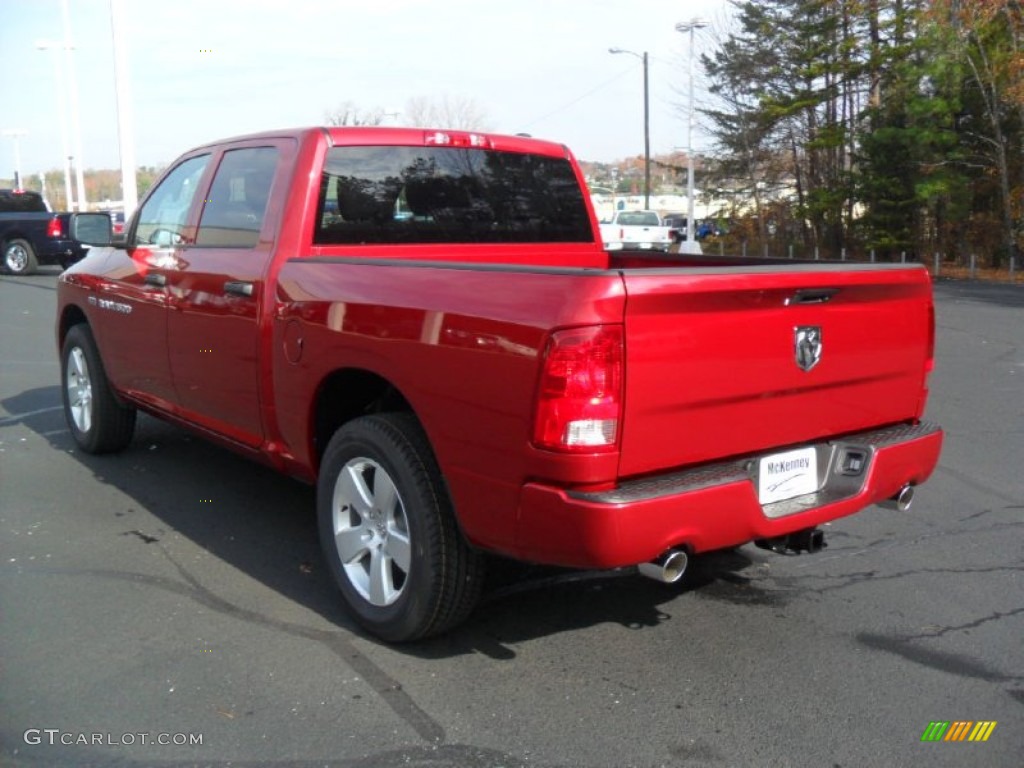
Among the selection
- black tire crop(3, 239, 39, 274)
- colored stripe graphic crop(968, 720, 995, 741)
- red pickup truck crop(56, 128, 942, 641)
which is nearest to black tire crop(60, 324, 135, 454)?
red pickup truck crop(56, 128, 942, 641)

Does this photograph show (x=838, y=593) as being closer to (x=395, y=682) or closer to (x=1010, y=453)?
(x=395, y=682)

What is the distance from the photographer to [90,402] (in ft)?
21.0

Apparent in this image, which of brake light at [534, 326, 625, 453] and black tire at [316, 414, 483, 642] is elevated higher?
brake light at [534, 326, 625, 453]

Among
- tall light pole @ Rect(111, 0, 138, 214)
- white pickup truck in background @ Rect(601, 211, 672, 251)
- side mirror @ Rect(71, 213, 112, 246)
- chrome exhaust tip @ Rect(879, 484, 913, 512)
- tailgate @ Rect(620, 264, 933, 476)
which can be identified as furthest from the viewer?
white pickup truck in background @ Rect(601, 211, 672, 251)

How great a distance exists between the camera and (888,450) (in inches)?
149

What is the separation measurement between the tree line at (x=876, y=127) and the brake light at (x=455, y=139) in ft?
77.2

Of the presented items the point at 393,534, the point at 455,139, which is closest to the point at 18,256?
the point at 455,139

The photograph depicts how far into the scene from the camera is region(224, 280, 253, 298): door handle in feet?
14.5

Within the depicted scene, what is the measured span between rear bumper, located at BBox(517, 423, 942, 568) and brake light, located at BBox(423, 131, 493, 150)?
235cm

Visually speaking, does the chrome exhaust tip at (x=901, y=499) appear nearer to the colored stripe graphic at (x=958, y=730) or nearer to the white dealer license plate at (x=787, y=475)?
the white dealer license plate at (x=787, y=475)

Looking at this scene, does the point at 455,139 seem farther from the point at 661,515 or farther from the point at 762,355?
the point at 661,515

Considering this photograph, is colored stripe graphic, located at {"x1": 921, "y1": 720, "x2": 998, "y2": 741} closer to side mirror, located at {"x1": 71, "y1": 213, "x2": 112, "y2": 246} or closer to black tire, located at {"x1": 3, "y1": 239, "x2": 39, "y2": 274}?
side mirror, located at {"x1": 71, "y1": 213, "x2": 112, "y2": 246}

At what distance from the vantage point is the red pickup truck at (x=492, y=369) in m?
3.07

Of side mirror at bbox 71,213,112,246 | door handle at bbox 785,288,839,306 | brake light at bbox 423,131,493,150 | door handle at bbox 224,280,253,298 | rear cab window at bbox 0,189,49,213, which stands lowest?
door handle at bbox 785,288,839,306
